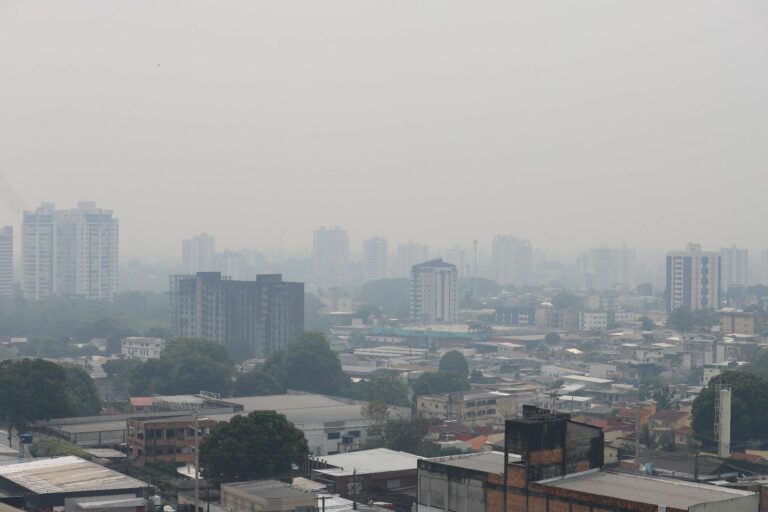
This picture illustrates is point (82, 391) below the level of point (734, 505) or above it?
below

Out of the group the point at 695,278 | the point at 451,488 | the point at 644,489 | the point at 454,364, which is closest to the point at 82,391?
the point at 454,364

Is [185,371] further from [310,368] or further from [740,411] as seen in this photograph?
[740,411]

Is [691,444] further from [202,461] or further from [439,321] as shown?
[439,321]

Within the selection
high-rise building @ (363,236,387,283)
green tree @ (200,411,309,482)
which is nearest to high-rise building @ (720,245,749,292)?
high-rise building @ (363,236,387,283)

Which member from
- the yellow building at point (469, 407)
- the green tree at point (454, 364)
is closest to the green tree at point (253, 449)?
the yellow building at point (469, 407)

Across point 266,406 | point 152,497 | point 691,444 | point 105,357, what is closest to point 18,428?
point 266,406

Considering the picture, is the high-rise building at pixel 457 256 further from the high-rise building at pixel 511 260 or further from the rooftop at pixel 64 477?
the rooftop at pixel 64 477
